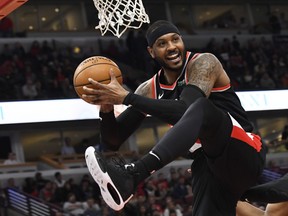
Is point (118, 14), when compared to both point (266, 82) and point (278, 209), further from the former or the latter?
point (266, 82)

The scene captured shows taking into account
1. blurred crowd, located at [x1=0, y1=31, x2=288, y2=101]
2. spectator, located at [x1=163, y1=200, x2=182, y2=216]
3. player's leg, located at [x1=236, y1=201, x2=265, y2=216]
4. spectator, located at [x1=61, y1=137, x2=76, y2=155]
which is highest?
player's leg, located at [x1=236, y1=201, x2=265, y2=216]

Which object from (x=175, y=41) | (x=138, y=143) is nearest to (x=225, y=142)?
(x=175, y=41)

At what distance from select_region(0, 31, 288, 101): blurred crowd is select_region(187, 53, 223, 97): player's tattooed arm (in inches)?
440

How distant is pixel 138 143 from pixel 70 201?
5999 mm

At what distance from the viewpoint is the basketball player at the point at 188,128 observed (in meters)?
4.04

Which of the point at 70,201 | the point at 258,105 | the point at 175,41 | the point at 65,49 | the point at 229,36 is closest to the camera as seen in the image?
the point at 175,41

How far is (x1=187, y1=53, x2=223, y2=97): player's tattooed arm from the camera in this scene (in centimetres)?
457

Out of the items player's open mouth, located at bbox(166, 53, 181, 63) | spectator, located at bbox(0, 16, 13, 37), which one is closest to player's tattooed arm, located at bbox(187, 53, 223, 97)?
player's open mouth, located at bbox(166, 53, 181, 63)

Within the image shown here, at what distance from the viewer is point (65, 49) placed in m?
19.5

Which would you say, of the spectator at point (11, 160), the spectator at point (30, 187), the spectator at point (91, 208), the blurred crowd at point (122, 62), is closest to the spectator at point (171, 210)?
the spectator at point (91, 208)

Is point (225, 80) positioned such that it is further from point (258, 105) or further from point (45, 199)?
point (258, 105)

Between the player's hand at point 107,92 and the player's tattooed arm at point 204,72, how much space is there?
495 millimetres

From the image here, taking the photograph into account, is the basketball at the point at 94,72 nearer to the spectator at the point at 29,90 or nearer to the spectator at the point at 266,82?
the spectator at the point at 29,90

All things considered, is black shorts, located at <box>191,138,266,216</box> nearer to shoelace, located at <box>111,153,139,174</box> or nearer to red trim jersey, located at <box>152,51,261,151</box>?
red trim jersey, located at <box>152,51,261,151</box>
